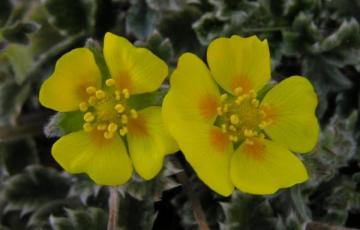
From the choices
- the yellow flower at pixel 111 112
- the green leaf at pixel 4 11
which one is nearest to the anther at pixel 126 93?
the yellow flower at pixel 111 112

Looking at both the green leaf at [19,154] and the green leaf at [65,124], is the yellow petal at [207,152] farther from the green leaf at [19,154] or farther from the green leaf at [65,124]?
the green leaf at [19,154]

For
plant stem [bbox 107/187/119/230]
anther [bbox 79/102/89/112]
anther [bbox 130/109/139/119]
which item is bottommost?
plant stem [bbox 107/187/119/230]

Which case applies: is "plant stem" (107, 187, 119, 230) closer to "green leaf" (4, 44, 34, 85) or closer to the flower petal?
the flower petal

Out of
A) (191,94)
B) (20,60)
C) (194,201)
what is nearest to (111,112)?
(191,94)

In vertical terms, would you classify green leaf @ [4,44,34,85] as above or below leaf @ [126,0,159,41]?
below

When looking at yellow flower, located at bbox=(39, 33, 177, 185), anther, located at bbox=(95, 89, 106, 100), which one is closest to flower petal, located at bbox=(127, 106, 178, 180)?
yellow flower, located at bbox=(39, 33, 177, 185)

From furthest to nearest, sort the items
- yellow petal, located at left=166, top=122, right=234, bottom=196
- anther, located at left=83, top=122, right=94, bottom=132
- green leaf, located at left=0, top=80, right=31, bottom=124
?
1. green leaf, located at left=0, top=80, right=31, bottom=124
2. anther, located at left=83, top=122, right=94, bottom=132
3. yellow petal, located at left=166, top=122, right=234, bottom=196

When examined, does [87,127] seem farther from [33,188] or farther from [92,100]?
[33,188]
